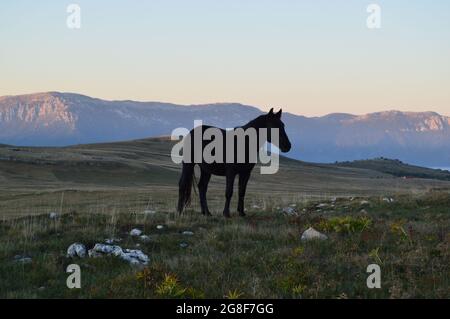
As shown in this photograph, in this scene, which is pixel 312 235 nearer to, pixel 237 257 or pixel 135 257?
pixel 237 257

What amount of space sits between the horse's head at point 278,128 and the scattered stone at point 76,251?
7.61 meters

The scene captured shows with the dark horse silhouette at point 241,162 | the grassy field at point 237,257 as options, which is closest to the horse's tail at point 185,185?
the dark horse silhouette at point 241,162

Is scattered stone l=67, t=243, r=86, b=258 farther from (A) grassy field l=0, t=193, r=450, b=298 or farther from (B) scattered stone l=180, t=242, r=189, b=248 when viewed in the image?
(B) scattered stone l=180, t=242, r=189, b=248

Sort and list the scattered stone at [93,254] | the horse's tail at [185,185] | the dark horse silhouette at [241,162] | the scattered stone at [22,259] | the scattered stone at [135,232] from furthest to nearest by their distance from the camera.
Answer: the horse's tail at [185,185] → the dark horse silhouette at [241,162] → the scattered stone at [135,232] → the scattered stone at [93,254] → the scattered stone at [22,259]

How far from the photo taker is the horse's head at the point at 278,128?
1626 centimetres

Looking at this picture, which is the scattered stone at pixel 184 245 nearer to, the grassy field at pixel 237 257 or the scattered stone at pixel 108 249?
the grassy field at pixel 237 257

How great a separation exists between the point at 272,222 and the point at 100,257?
233 inches

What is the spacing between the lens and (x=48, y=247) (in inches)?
457

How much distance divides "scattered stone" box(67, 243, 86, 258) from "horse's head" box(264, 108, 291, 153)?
7607mm
